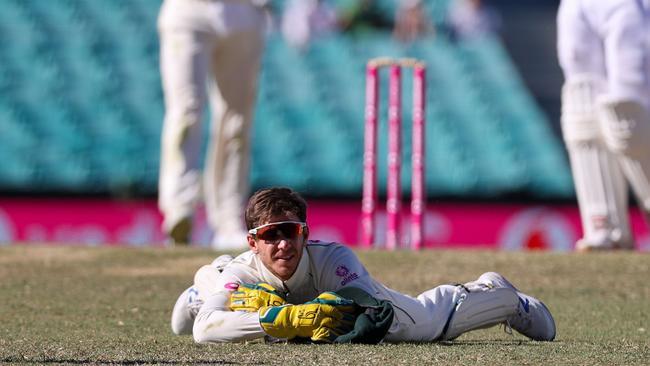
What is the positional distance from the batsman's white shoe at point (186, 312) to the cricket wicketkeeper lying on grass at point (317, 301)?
1.66 ft

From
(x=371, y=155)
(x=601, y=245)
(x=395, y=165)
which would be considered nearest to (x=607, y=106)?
(x=601, y=245)

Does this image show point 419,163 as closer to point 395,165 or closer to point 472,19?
point 395,165

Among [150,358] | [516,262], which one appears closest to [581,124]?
[516,262]

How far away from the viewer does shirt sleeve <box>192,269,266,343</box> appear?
215 inches

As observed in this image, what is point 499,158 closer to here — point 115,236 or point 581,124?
point 115,236

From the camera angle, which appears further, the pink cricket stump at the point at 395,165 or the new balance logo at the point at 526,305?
the pink cricket stump at the point at 395,165

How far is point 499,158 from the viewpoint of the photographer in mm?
18188

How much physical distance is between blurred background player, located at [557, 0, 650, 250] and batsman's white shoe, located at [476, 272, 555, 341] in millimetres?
3947

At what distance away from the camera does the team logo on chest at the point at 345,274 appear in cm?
562

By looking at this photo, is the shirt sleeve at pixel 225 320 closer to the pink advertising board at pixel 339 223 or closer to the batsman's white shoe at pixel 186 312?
the batsman's white shoe at pixel 186 312

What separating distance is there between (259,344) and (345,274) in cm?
43

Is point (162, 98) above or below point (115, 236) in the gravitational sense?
above

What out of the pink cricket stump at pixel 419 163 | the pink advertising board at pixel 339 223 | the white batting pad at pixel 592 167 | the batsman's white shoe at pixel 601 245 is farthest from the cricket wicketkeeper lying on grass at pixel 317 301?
the pink advertising board at pixel 339 223

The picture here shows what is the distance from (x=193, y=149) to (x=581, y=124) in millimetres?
2753
